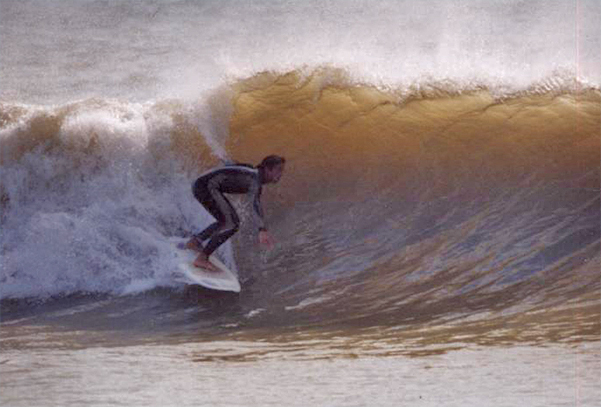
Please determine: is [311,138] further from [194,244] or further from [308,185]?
[194,244]

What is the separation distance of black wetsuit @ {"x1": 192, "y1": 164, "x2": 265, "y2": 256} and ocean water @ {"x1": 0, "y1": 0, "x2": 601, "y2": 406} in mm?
285

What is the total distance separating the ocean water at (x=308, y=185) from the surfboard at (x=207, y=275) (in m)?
0.06

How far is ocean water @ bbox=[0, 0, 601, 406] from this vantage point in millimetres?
4539

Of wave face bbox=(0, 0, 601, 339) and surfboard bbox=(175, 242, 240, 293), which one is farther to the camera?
wave face bbox=(0, 0, 601, 339)

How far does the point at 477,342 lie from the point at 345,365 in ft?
2.10

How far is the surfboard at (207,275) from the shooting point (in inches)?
220

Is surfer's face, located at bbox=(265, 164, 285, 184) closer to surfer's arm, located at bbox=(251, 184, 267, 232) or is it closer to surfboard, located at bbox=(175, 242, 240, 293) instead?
surfer's arm, located at bbox=(251, 184, 267, 232)

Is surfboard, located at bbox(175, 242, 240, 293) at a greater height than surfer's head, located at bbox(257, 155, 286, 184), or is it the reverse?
surfer's head, located at bbox(257, 155, 286, 184)

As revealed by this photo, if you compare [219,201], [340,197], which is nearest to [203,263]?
[219,201]

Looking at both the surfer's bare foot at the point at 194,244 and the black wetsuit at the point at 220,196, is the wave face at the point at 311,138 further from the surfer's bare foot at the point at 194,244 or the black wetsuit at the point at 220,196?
the black wetsuit at the point at 220,196

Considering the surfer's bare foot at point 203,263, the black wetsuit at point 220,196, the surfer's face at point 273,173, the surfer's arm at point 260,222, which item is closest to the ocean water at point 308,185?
the surfer's bare foot at point 203,263

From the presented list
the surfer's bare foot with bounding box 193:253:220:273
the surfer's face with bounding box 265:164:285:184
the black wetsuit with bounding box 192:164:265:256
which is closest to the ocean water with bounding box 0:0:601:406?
the surfer's bare foot with bounding box 193:253:220:273

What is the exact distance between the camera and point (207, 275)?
5613 millimetres

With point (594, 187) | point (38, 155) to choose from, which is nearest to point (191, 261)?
point (38, 155)
